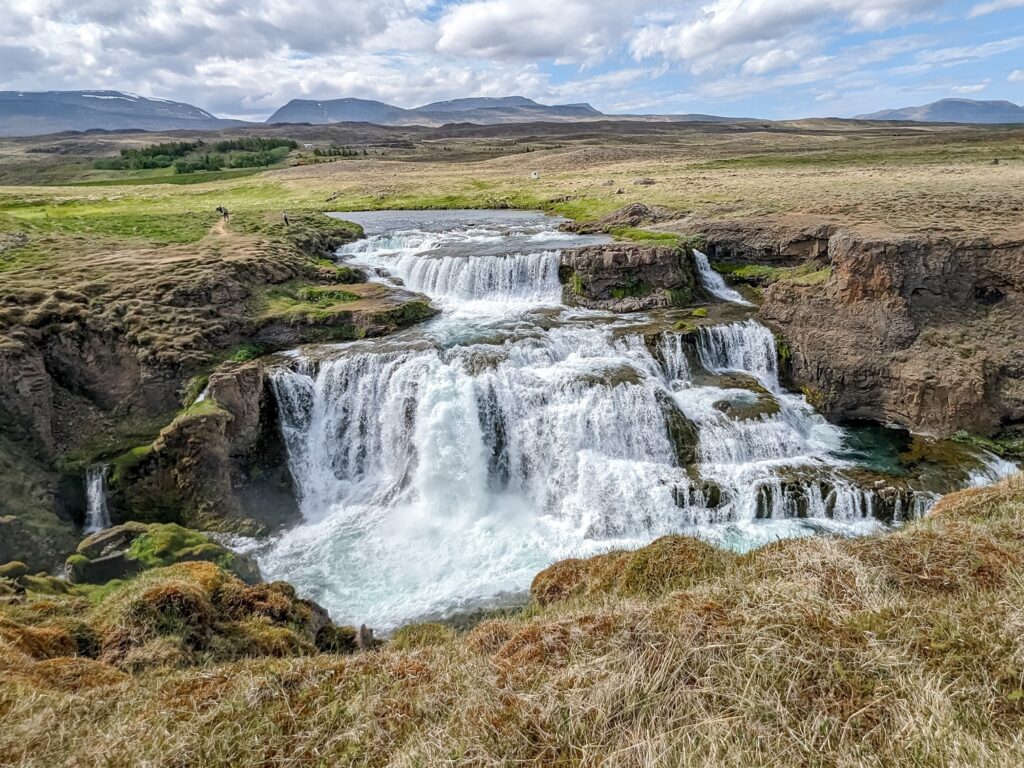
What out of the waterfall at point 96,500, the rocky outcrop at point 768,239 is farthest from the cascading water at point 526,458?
the rocky outcrop at point 768,239

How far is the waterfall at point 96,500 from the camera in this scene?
15.9 meters

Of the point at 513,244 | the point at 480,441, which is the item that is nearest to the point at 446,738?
the point at 480,441

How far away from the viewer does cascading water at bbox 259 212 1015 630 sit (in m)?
15.4

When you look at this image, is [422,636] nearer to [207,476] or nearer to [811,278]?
[207,476]

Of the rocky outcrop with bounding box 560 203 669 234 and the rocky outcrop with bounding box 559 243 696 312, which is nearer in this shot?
the rocky outcrop with bounding box 559 243 696 312

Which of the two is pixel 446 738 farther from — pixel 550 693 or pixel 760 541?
pixel 760 541

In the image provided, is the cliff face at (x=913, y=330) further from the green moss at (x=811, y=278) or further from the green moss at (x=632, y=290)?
the green moss at (x=632, y=290)

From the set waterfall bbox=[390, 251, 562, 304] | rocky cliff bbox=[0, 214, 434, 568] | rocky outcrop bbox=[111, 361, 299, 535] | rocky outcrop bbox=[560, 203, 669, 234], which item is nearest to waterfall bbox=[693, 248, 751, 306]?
waterfall bbox=[390, 251, 562, 304]

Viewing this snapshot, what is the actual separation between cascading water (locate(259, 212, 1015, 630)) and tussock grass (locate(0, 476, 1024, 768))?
870 cm

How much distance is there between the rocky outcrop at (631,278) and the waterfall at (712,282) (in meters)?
1.10

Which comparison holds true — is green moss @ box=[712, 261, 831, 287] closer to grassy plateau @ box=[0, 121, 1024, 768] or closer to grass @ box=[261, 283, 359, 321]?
grassy plateau @ box=[0, 121, 1024, 768]

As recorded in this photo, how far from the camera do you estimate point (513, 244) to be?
32.5 meters

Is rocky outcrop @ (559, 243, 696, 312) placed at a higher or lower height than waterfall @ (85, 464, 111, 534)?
higher

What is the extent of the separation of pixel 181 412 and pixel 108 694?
14649mm
